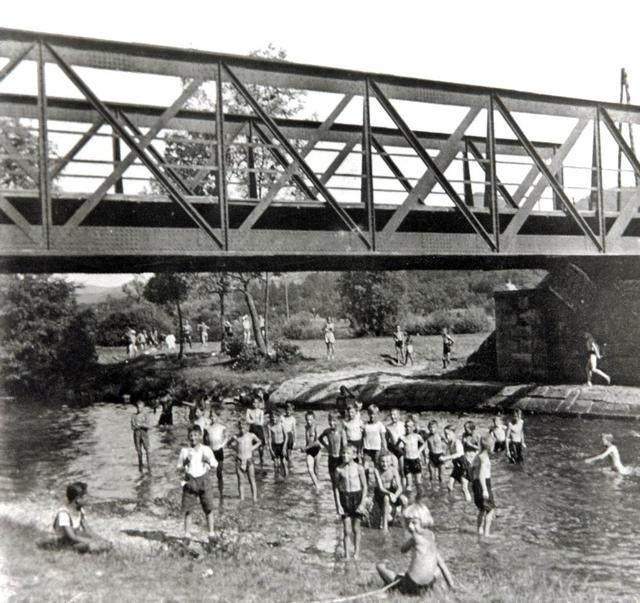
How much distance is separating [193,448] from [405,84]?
704cm

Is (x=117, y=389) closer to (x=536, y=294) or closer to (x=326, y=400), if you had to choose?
(x=326, y=400)

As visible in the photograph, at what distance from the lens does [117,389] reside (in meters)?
38.5

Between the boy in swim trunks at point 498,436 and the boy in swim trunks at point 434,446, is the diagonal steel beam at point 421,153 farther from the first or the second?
the boy in swim trunks at point 498,436

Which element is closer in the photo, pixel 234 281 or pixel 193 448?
pixel 193 448

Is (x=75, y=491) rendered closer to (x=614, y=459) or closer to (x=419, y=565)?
(x=419, y=565)

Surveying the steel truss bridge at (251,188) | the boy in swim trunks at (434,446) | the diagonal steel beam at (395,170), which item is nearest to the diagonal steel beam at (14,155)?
the steel truss bridge at (251,188)

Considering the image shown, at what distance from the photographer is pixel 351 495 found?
11.1 meters

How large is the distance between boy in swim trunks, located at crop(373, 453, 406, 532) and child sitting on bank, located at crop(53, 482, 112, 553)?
14.9 ft

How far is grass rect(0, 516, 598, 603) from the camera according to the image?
8.69 meters

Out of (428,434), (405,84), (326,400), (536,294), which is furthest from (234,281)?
(405,84)

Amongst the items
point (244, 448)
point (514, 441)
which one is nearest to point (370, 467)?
point (244, 448)

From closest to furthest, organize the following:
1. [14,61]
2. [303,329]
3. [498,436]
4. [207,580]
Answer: [207,580]
[14,61]
[498,436]
[303,329]

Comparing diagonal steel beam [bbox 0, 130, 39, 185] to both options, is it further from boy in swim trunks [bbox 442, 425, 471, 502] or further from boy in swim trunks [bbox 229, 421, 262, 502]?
boy in swim trunks [bbox 442, 425, 471, 502]

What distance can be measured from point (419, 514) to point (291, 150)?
581 cm
